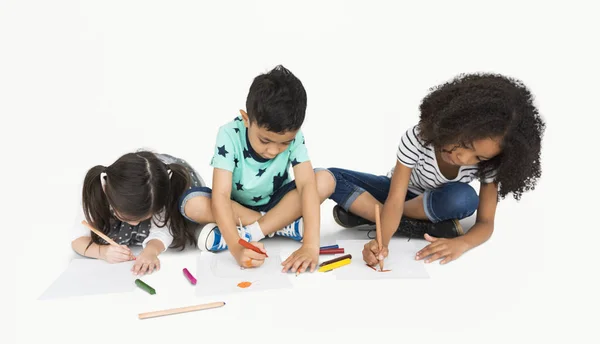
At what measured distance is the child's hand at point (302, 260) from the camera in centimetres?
153

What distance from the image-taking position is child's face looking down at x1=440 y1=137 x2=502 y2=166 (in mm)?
1421

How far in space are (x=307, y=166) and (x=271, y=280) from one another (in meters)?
0.37

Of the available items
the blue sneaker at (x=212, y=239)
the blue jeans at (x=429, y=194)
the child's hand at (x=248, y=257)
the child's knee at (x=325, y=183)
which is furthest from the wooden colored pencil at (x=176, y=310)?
the blue jeans at (x=429, y=194)

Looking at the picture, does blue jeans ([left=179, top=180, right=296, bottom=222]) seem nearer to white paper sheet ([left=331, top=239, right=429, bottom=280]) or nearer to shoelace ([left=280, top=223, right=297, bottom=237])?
shoelace ([left=280, top=223, right=297, bottom=237])

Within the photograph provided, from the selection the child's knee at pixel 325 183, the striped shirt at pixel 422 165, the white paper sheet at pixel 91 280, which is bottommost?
the white paper sheet at pixel 91 280

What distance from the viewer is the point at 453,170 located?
1.74m

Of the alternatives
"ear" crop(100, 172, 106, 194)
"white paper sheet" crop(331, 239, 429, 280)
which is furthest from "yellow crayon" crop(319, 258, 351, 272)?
"ear" crop(100, 172, 106, 194)

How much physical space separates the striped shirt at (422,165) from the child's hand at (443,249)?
20 cm

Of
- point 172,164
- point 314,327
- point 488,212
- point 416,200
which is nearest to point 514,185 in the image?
point 488,212

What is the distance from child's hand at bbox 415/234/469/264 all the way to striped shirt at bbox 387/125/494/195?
8.0 inches

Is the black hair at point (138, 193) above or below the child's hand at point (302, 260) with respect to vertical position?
above

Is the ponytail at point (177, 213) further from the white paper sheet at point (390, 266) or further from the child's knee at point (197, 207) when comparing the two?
the white paper sheet at point (390, 266)

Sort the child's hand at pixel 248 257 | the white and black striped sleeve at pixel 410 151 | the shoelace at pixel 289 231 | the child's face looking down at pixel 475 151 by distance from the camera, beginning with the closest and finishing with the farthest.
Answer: the child's face looking down at pixel 475 151
the child's hand at pixel 248 257
the white and black striped sleeve at pixel 410 151
the shoelace at pixel 289 231

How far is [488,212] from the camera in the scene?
1.72 m
